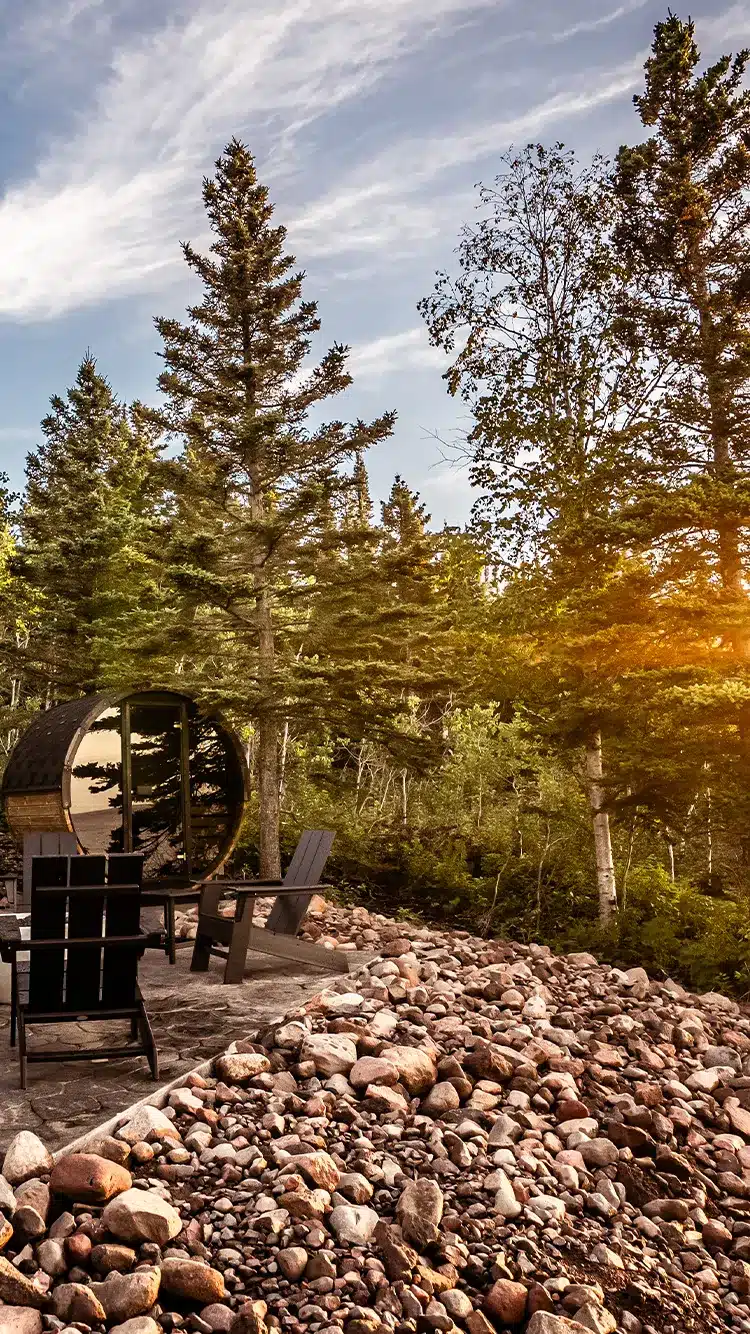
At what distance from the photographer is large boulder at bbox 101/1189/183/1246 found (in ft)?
9.12

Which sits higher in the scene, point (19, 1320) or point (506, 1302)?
point (19, 1320)

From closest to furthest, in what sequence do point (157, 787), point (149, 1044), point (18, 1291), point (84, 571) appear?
point (18, 1291), point (149, 1044), point (157, 787), point (84, 571)

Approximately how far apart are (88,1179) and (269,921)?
3.74m

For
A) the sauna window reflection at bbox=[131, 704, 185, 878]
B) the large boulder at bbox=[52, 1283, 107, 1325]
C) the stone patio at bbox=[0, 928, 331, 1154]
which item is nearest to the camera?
the large boulder at bbox=[52, 1283, 107, 1325]

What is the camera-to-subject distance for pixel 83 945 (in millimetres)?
4121

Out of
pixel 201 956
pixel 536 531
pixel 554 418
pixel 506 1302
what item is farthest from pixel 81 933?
pixel 554 418

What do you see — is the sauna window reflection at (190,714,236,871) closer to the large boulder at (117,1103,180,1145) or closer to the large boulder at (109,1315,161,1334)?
the large boulder at (117,1103,180,1145)

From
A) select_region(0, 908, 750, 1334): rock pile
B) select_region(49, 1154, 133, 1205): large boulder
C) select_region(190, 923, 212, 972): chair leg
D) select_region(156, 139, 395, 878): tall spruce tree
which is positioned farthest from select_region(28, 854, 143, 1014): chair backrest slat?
select_region(156, 139, 395, 878): tall spruce tree

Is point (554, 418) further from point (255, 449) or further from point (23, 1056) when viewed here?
point (23, 1056)

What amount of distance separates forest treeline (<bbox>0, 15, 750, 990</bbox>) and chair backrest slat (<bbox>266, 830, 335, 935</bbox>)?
A: 3.29 metres

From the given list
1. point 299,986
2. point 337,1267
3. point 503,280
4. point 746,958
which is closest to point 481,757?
point 746,958

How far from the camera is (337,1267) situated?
283cm

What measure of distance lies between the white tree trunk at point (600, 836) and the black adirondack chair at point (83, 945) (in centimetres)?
592

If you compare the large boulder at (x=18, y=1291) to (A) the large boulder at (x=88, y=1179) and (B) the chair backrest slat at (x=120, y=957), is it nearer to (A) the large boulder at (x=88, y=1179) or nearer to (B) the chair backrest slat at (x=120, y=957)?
(A) the large boulder at (x=88, y=1179)
